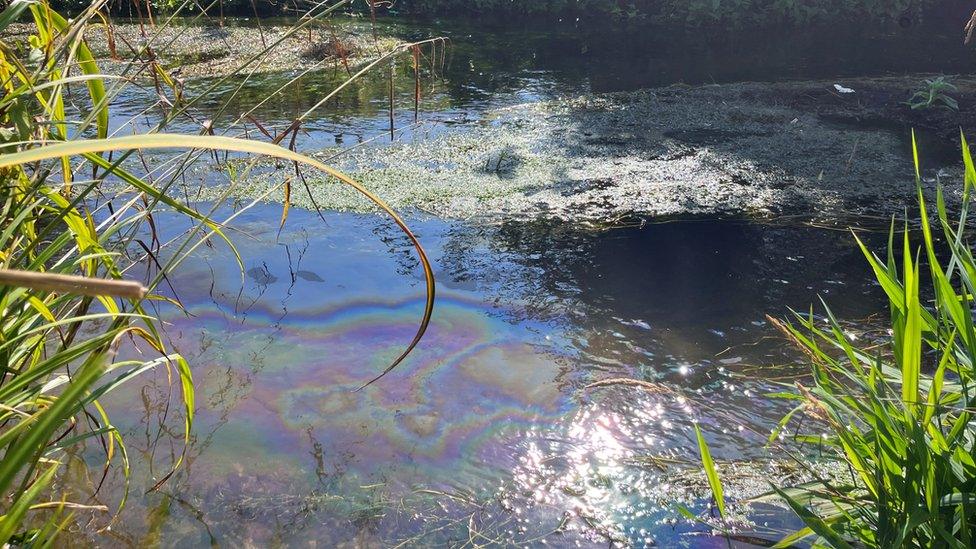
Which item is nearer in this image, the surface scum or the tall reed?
the tall reed

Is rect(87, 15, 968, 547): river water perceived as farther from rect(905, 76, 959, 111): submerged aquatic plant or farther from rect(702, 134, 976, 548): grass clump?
rect(905, 76, 959, 111): submerged aquatic plant

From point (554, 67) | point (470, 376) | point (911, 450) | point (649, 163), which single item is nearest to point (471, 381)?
point (470, 376)

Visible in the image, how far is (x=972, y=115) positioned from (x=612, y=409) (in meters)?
4.34

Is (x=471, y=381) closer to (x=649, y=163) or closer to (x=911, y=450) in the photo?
(x=911, y=450)

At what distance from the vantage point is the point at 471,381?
2.54 metres

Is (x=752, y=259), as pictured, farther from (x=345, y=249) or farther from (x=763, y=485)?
(x=345, y=249)

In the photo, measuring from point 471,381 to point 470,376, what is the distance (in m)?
0.03

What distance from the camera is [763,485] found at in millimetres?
2066

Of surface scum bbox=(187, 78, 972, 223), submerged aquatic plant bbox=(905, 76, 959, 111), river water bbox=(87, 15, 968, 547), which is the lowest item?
river water bbox=(87, 15, 968, 547)

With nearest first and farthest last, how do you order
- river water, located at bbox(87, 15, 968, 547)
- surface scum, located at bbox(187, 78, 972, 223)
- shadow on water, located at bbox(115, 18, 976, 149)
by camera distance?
river water, located at bbox(87, 15, 968, 547) → surface scum, located at bbox(187, 78, 972, 223) → shadow on water, located at bbox(115, 18, 976, 149)

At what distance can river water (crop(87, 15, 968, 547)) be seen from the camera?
196 cm

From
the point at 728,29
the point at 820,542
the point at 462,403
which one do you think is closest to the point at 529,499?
the point at 462,403

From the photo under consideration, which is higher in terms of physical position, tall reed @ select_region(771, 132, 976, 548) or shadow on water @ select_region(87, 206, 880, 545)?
tall reed @ select_region(771, 132, 976, 548)

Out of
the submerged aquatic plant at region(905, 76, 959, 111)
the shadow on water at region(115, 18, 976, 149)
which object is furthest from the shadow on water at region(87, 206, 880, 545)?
the submerged aquatic plant at region(905, 76, 959, 111)
